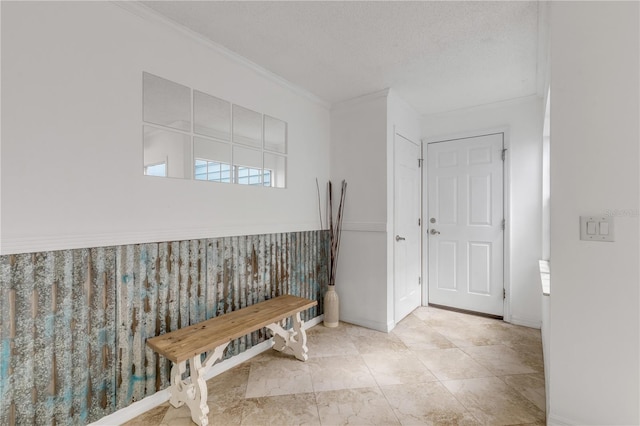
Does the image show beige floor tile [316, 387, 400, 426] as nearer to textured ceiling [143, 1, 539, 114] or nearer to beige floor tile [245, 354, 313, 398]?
beige floor tile [245, 354, 313, 398]

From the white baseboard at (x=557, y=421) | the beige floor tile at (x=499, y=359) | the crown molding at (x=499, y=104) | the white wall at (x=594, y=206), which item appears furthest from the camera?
the crown molding at (x=499, y=104)

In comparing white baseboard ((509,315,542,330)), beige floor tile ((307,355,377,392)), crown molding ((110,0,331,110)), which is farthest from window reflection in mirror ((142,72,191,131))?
white baseboard ((509,315,542,330))

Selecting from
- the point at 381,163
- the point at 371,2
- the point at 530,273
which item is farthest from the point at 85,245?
the point at 530,273

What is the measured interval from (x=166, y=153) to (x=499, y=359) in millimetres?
2855

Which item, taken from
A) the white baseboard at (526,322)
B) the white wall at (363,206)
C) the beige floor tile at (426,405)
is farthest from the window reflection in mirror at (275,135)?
the white baseboard at (526,322)

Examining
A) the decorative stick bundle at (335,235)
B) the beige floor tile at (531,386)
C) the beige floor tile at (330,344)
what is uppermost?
the decorative stick bundle at (335,235)

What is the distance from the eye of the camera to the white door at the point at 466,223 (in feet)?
10.3

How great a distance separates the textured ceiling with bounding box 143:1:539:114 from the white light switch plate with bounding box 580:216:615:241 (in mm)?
1268

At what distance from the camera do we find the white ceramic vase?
2.97 meters

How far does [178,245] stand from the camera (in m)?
1.86

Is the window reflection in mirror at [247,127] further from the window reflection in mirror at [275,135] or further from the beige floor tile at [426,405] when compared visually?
the beige floor tile at [426,405]

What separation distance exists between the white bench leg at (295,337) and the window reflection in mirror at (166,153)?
1.33m

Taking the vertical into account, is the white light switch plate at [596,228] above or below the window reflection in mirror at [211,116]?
below

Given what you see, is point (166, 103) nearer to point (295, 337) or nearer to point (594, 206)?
point (295, 337)
